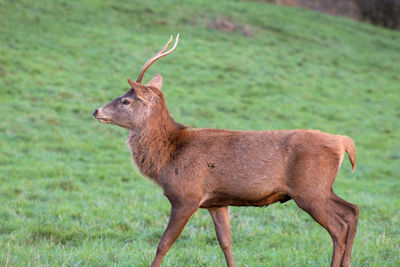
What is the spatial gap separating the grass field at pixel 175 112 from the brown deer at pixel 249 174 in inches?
27.6

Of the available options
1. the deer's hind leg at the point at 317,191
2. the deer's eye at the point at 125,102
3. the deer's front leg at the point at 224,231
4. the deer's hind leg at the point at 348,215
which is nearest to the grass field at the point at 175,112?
the deer's front leg at the point at 224,231

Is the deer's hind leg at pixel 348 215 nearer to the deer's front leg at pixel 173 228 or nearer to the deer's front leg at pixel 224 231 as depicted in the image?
the deer's front leg at pixel 224 231

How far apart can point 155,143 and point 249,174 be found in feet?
3.49

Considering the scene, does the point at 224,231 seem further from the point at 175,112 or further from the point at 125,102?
the point at 175,112

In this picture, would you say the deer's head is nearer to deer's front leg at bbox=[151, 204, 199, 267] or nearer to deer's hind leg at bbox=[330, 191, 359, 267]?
deer's front leg at bbox=[151, 204, 199, 267]

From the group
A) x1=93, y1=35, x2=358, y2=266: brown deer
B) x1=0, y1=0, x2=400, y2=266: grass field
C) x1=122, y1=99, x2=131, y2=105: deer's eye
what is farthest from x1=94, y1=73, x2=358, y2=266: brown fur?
x1=0, y1=0, x2=400, y2=266: grass field

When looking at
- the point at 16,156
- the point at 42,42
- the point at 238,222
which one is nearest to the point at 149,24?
the point at 42,42

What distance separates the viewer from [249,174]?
4801 millimetres

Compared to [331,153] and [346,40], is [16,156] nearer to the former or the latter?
[331,153]

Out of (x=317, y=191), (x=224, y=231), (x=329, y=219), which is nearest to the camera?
(x=317, y=191)

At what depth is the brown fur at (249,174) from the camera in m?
4.72

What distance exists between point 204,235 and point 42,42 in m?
14.8

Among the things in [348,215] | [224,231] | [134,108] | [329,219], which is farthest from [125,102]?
[348,215]

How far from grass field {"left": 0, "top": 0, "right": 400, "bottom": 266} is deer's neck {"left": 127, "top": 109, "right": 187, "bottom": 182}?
1016 millimetres
